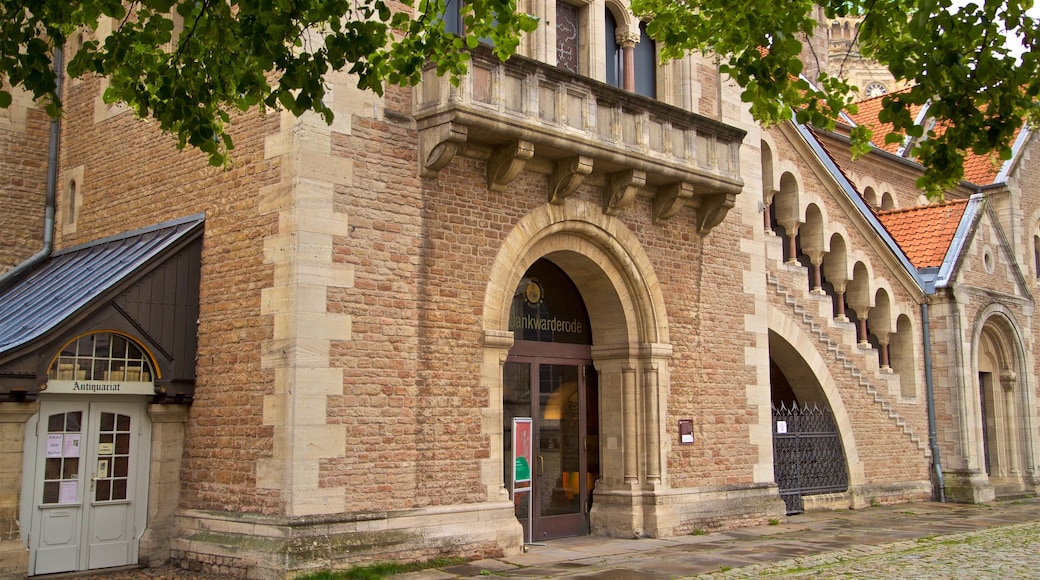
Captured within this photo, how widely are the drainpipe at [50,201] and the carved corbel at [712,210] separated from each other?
9271mm

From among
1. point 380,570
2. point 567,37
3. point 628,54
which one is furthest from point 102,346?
point 628,54

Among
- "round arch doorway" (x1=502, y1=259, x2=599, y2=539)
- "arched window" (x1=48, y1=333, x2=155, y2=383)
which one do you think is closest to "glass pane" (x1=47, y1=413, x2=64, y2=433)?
"arched window" (x1=48, y1=333, x2=155, y2=383)

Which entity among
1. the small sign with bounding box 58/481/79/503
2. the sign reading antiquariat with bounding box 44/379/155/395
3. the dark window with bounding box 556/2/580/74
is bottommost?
the small sign with bounding box 58/481/79/503

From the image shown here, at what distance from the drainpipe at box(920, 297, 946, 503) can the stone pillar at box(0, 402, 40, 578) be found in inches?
682

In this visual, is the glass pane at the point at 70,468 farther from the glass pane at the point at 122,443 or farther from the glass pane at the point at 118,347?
the glass pane at the point at 118,347

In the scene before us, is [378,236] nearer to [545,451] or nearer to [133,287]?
[133,287]

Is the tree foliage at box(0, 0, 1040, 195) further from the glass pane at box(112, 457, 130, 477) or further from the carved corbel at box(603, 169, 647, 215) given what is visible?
the glass pane at box(112, 457, 130, 477)

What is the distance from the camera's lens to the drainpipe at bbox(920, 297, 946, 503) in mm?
21873

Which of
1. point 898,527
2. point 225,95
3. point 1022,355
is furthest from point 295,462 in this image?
point 1022,355

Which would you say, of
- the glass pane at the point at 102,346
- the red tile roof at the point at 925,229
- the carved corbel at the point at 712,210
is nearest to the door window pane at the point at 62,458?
the glass pane at the point at 102,346

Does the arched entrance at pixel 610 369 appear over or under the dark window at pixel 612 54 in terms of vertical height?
under

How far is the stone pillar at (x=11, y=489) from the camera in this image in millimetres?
10906

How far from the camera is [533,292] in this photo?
1508cm

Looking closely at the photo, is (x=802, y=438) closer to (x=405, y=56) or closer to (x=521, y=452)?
(x=521, y=452)
